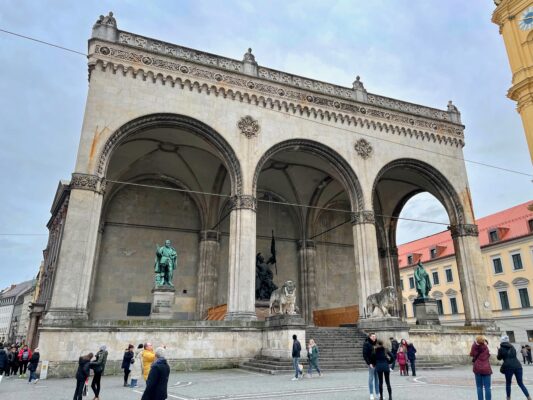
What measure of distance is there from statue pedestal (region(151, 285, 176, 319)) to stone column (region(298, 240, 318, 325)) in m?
10.3

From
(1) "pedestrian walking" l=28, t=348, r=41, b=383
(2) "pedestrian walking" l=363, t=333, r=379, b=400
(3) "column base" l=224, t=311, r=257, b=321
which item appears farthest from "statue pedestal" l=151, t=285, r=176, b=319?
(2) "pedestrian walking" l=363, t=333, r=379, b=400

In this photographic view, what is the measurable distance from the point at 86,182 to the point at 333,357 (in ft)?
35.0

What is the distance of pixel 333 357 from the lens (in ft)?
44.2

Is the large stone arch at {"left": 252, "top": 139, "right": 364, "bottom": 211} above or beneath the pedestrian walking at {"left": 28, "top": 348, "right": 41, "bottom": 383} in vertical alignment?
Result: above

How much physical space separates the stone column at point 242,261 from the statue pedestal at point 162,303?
221 cm

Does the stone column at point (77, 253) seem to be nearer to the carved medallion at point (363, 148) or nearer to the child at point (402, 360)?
the child at point (402, 360)

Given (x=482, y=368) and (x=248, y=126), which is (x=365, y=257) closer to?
(x=248, y=126)

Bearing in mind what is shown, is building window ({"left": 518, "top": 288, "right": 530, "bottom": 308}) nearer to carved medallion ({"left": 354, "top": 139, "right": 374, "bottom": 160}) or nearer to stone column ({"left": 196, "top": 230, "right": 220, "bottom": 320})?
carved medallion ({"left": 354, "top": 139, "right": 374, "bottom": 160})

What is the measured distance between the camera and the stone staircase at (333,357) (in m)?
12.4

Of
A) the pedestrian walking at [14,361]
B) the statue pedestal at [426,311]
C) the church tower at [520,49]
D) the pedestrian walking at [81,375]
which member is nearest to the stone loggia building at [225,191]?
the statue pedestal at [426,311]

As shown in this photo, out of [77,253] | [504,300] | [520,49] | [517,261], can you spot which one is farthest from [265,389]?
[504,300]

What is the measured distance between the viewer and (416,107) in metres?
21.8

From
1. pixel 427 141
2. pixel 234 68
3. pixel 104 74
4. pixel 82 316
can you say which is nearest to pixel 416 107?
pixel 427 141

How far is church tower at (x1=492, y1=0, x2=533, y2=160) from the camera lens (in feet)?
64.2
